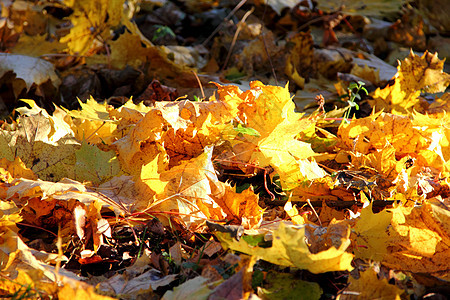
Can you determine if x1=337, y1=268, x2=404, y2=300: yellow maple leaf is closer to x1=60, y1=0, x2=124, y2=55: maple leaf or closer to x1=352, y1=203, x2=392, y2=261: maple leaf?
x1=352, y1=203, x2=392, y2=261: maple leaf

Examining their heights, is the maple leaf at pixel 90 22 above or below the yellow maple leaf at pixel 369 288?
above

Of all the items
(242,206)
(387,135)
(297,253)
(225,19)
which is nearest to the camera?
(297,253)

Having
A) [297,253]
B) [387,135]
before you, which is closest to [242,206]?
[297,253]

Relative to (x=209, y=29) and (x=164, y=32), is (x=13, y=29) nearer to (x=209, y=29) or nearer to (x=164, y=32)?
(x=164, y=32)

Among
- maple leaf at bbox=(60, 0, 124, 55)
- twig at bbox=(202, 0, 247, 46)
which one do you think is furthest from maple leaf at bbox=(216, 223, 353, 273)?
twig at bbox=(202, 0, 247, 46)

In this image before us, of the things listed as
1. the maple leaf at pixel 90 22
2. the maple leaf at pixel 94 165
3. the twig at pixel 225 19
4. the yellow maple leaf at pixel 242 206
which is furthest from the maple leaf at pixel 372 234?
the twig at pixel 225 19

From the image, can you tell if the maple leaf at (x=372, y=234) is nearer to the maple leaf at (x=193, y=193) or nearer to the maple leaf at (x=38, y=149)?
the maple leaf at (x=193, y=193)

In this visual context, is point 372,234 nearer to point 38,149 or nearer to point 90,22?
point 38,149
